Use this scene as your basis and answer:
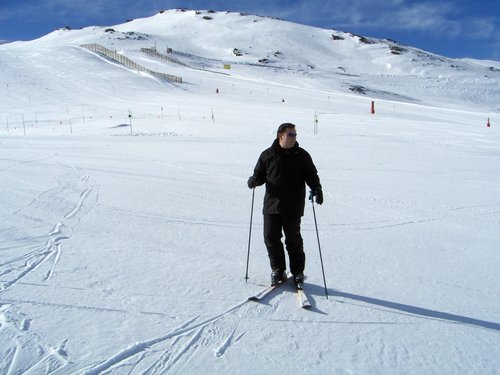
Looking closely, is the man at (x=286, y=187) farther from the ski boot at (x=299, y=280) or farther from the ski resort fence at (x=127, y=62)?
the ski resort fence at (x=127, y=62)

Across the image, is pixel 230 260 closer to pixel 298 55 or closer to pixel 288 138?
pixel 288 138

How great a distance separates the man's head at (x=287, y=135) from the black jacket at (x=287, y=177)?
7cm

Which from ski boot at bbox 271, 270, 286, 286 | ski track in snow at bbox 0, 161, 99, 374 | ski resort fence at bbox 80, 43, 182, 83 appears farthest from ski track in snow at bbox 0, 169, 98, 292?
ski resort fence at bbox 80, 43, 182, 83

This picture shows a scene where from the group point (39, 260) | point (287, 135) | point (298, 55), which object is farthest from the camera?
point (298, 55)

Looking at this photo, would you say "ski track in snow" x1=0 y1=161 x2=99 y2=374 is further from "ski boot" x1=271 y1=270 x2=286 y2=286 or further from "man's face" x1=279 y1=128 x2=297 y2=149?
"man's face" x1=279 y1=128 x2=297 y2=149

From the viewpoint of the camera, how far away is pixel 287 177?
3.81 metres

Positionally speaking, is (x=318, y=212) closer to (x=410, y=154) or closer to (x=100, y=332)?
(x=100, y=332)

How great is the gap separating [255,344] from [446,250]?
127 inches

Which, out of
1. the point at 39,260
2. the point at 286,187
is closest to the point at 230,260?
the point at 286,187

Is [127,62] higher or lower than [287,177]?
higher

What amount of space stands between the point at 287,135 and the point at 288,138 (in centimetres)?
3

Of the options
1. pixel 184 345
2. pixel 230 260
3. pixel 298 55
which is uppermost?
pixel 298 55

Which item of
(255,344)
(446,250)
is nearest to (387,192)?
(446,250)

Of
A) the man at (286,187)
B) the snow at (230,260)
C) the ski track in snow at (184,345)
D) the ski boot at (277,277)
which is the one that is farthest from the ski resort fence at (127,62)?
the ski track in snow at (184,345)
